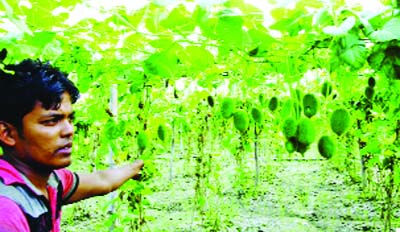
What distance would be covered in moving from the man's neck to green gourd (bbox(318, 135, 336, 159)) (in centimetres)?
85

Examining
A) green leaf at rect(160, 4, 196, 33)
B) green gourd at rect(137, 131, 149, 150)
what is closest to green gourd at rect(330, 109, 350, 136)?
green leaf at rect(160, 4, 196, 33)

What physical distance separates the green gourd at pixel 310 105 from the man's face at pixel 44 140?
0.74 m

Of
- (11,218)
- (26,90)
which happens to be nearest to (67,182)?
(26,90)

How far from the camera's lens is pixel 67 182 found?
1801 millimetres

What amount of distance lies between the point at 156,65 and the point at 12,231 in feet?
1.78

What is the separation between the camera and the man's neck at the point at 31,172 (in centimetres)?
148

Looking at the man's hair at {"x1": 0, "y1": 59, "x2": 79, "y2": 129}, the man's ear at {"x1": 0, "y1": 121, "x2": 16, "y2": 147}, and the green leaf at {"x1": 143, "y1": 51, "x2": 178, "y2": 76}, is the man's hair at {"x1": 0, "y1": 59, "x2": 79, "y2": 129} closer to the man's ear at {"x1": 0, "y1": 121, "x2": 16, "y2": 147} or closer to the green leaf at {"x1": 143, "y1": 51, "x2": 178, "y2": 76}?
the man's ear at {"x1": 0, "y1": 121, "x2": 16, "y2": 147}

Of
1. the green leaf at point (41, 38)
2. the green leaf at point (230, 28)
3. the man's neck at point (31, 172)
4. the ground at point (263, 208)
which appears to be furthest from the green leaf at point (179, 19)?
the ground at point (263, 208)

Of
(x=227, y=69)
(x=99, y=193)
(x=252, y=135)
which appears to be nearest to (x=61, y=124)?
(x=99, y=193)

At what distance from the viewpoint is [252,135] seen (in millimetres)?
7012

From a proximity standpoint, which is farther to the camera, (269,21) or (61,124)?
(61,124)

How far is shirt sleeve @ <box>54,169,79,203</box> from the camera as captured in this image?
5.82 ft

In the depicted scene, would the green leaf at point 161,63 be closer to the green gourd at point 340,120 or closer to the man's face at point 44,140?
the man's face at point 44,140

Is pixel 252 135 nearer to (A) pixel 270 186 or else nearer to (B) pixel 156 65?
(A) pixel 270 186
